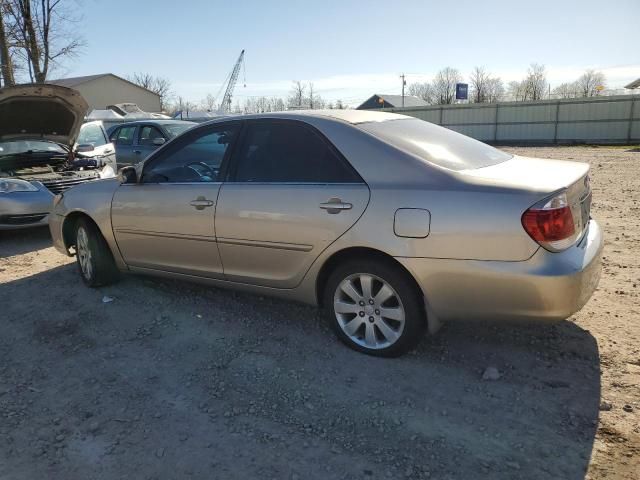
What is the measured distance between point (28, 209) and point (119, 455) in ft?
17.3

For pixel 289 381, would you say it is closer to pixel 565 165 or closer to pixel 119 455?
pixel 119 455

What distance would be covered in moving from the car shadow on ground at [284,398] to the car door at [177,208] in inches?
19.2

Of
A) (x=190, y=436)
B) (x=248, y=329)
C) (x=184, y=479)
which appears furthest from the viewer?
(x=248, y=329)

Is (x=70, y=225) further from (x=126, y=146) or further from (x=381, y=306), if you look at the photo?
(x=126, y=146)

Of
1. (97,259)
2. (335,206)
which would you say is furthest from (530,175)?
(97,259)

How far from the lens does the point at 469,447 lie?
99.8 inches

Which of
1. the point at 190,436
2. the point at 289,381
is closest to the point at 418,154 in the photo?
the point at 289,381

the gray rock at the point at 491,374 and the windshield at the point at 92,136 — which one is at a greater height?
the windshield at the point at 92,136

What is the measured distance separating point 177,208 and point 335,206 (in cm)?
148

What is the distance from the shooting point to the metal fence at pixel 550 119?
1059 inches

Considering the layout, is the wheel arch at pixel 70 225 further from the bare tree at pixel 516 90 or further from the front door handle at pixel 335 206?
the bare tree at pixel 516 90

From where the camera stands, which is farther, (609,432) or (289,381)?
(289,381)

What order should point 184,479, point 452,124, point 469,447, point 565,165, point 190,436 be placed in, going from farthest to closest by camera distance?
point 452,124
point 565,165
point 190,436
point 469,447
point 184,479

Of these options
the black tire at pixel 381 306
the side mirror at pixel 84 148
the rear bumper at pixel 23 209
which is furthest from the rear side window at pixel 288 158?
the side mirror at pixel 84 148
